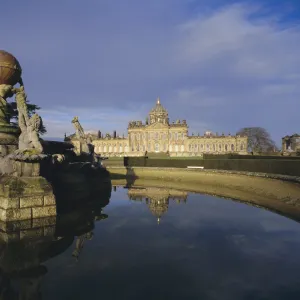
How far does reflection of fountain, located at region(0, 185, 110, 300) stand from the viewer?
4055 millimetres

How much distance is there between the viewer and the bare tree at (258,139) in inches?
3563

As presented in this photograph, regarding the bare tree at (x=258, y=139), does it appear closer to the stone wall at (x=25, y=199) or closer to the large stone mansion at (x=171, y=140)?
the large stone mansion at (x=171, y=140)

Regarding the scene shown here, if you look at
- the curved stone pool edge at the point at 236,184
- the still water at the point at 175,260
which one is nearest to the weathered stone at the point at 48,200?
the still water at the point at 175,260

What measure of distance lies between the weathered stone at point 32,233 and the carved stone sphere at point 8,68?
20.9ft

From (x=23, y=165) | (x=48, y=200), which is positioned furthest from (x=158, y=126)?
(x=48, y=200)

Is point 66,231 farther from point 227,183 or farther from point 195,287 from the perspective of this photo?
point 227,183

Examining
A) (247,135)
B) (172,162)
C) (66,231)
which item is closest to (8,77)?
(66,231)

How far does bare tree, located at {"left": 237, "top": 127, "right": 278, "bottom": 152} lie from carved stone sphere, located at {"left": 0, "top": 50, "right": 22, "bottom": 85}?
285 ft

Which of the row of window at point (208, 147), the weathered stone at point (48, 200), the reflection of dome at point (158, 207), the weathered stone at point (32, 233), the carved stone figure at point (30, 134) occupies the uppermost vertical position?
the row of window at point (208, 147)

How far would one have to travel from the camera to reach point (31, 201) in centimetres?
696

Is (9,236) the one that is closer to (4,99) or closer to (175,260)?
(175,260)

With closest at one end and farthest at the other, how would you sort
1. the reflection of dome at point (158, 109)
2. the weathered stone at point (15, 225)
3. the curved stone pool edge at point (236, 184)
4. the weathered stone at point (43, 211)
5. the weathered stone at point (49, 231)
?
1. the weathered stone at point (49, 231)
2. the weathered stone at point (15, 225)
3. the weathered stone at point (43, 211)
4. the curved stone pool edge at point (236, 184)
5. the reflection of dome at point (158, 109)

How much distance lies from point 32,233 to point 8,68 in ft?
21.9

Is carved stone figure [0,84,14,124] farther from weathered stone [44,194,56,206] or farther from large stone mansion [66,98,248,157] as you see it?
large stone mansion [66,98,248,157]
